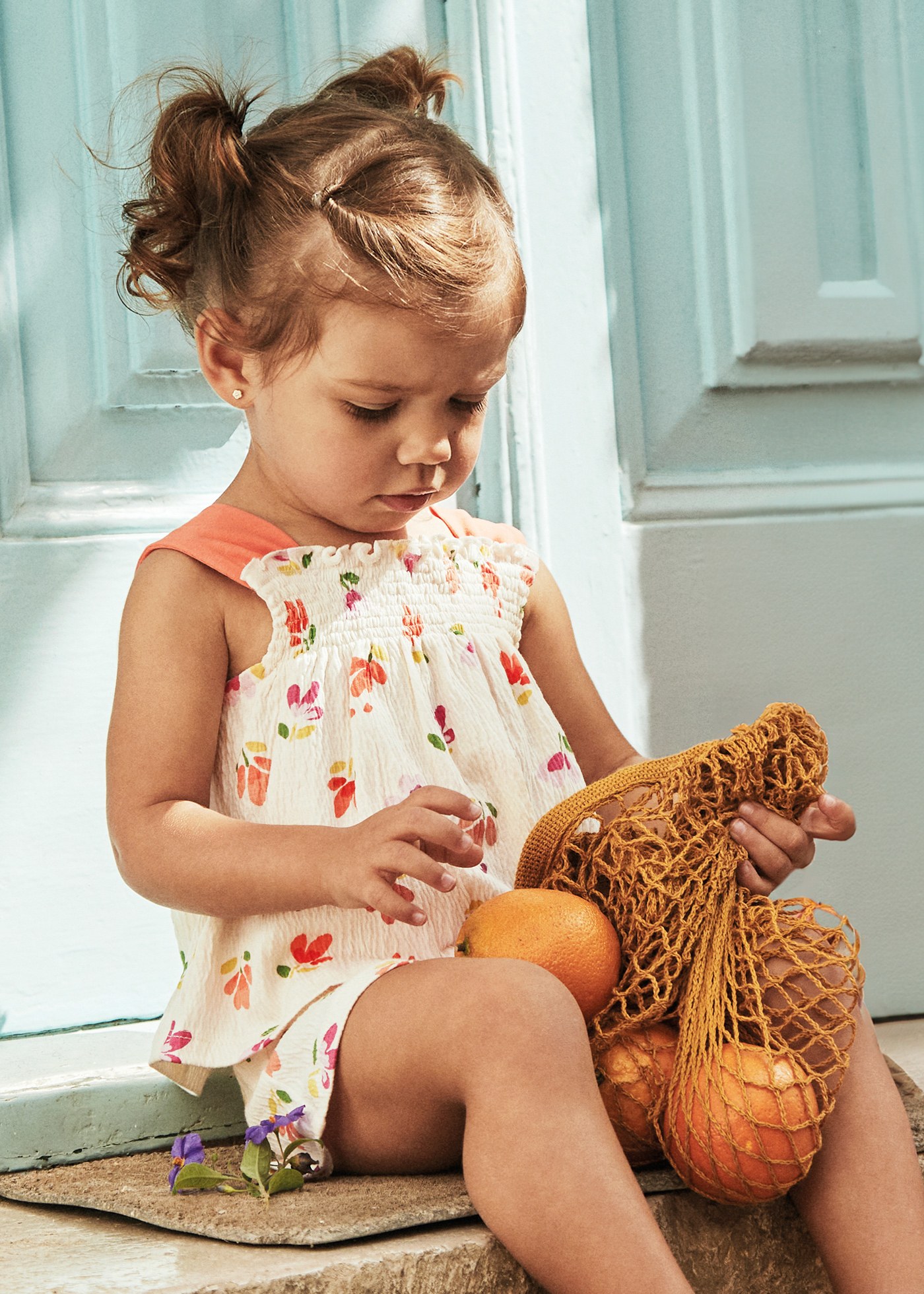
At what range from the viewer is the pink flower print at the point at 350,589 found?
1.36m

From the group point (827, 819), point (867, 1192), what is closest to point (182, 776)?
point (827, 819)

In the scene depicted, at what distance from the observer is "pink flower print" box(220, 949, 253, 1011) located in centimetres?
128

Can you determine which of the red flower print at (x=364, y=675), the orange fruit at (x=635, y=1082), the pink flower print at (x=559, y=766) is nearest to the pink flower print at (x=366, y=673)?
the red flower print at (x=364, y=675)

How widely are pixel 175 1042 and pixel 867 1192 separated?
652 millimetres

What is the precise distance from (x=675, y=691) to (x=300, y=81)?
0.91m

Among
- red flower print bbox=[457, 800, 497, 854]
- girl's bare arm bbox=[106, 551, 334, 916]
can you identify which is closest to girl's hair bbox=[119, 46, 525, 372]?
girl's bare arm bbox=[106, 551, 334, 916]

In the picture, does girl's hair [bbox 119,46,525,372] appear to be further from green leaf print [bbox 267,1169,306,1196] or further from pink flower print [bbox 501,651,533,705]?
green leaf print [bbox 267,1169,306,1196]

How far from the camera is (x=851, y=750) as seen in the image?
1776 mm

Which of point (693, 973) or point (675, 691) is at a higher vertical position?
point (675, 691)

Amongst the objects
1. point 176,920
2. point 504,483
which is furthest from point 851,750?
point 176,920

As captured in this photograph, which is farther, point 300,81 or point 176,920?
point 300,81

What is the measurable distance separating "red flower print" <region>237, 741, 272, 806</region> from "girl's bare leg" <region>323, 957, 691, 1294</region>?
0.25m

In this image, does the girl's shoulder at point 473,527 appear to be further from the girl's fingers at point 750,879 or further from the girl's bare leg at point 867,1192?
the girl's bare leg at point 867,1192

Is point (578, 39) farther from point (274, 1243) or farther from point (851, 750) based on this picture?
point (274, 1243)
